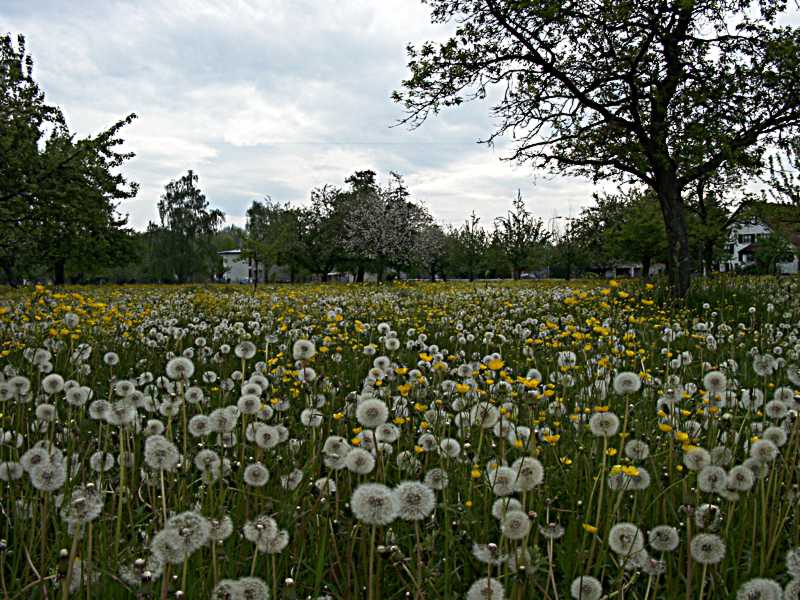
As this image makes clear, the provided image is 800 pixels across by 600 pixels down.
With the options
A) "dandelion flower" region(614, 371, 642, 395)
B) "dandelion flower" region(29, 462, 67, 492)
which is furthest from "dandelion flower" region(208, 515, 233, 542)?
"dandelion flower" region(614, 371, 642, 395)

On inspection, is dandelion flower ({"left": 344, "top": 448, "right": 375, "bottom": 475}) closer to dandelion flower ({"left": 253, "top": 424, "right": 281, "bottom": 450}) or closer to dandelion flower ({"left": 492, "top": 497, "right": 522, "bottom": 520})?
dandelion flower ({"left": 492, "top": 497, "right": 522, "bottom": 520})

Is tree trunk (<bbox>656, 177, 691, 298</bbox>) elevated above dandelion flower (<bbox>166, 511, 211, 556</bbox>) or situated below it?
above

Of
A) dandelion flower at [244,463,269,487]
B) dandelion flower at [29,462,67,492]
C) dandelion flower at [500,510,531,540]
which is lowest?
dandelion flower at [244,463,269,487]

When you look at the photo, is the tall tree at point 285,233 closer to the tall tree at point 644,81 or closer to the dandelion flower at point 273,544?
the tall tree at point 644,81

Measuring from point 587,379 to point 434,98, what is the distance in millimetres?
10898

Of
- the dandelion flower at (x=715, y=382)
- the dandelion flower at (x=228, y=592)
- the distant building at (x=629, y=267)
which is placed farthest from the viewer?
the distant building at (x=629, y=267)

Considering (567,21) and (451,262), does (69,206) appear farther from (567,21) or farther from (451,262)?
(451,262)

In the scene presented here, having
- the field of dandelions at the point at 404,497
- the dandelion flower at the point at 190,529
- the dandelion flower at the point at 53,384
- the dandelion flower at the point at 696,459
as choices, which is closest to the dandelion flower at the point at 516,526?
the field of dandelions at the point at 404,497

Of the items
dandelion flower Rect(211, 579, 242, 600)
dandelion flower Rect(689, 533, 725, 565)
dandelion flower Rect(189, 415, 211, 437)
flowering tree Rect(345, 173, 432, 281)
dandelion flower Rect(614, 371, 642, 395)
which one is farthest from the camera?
flowering tree Rect(345, 173, 432, 281)

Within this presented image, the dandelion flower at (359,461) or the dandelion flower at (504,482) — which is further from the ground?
the dandelion flower at (359,461)

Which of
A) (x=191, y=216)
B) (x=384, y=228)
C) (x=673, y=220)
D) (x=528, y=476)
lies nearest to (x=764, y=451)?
(x=528, y=476)

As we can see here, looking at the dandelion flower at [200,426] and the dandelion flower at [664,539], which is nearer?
the dandelion flower at [664,539]

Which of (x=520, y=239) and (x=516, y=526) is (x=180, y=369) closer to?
(x=516, y=526)

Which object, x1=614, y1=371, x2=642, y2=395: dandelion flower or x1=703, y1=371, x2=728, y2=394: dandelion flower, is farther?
x1=703, y1=371, x2=728, y2=394: dandelion flower
